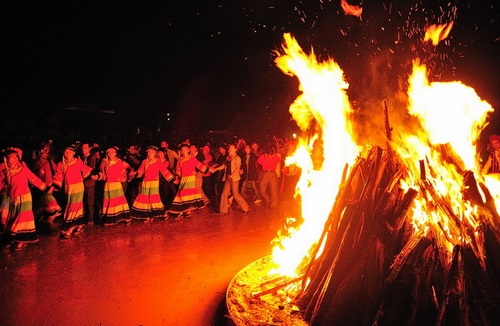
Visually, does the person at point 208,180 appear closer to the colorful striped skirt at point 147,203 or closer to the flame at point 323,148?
the colorful striped skirt at point 147,203

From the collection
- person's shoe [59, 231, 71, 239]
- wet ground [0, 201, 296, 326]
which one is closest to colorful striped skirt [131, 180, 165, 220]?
wet ground [0, 201, 296, 326]

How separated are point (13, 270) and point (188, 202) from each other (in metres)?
4.52

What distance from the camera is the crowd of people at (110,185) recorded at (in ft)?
23.9

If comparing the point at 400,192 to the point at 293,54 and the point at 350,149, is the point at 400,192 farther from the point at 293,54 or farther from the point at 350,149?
the point at 293,54

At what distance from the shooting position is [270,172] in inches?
435

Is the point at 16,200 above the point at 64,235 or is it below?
above

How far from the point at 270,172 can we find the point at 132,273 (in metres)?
5.92

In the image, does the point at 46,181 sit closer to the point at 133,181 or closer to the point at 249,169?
the point at 133,181

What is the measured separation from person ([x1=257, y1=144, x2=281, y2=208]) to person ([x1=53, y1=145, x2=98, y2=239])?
206 inches

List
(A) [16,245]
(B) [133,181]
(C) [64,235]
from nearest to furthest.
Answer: (A) [16,245], (C) [64,235], (B) [133,181]

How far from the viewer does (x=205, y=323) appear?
443 cm

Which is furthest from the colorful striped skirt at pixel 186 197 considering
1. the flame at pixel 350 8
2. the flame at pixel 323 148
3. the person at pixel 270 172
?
the flame at pixel 350 8

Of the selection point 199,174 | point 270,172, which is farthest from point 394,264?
point 199,174

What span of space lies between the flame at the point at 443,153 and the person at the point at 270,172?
5.89 meters
